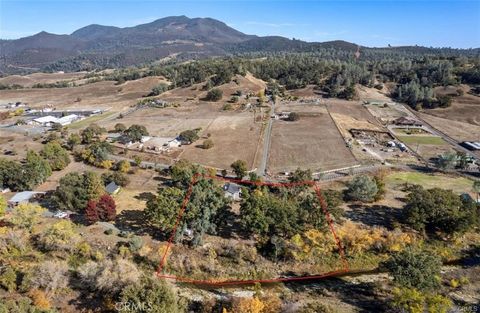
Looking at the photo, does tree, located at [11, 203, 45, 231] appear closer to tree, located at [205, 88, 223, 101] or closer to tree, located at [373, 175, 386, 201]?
Result: tree, located at [373, 175, 386, 201]

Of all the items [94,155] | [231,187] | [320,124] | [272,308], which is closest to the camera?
[272,308]

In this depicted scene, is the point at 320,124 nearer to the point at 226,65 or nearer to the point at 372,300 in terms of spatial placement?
the point at 372,300

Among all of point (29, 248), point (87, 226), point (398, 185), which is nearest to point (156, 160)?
point (87, 226)

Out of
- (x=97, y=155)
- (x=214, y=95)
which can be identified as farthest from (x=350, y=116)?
(x=97, y=155)

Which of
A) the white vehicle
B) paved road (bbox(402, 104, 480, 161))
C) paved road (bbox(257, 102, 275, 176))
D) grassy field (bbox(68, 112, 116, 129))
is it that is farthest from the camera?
grassy field (bbox(68, 112, 116, 129))

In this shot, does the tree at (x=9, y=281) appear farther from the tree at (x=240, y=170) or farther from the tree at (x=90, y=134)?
the tree at (x=90, y=134)

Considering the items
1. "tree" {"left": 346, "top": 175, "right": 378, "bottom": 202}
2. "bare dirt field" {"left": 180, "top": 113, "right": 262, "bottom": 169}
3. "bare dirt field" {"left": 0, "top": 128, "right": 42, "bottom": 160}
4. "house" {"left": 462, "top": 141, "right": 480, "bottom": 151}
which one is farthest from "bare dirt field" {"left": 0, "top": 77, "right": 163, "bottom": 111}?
"house" {"left": 462, "top": 141, "right": 480, "bottom": 151}

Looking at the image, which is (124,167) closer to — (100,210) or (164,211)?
(100,210)
